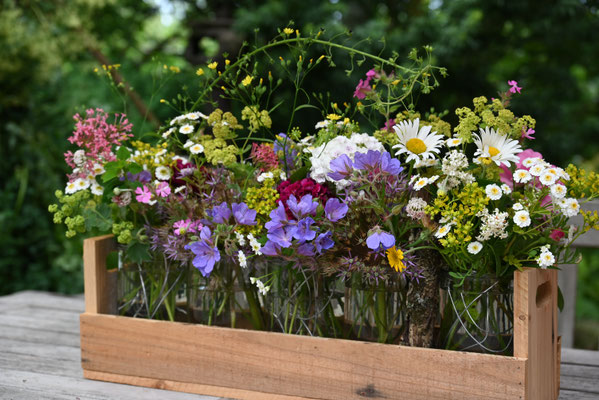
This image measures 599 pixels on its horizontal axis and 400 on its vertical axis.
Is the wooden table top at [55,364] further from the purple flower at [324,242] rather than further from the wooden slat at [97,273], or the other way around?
the purple flower at [324,242]

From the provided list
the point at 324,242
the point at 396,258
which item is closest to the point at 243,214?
the point at 324,242

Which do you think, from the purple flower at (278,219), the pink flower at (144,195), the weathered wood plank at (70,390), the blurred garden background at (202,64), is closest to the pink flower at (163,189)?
the pink flower at (144,195)

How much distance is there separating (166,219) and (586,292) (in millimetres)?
5076

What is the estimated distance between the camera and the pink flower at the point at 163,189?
1031 millimetres

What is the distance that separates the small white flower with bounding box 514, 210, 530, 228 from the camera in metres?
0.81

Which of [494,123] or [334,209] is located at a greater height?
[494,123]

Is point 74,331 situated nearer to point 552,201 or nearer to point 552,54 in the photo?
point 552,201

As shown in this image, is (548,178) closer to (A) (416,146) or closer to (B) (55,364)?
(A) (416,146)

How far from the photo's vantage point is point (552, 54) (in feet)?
15.1

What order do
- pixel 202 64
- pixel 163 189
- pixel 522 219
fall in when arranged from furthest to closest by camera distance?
pixel 202 64
pixel 163 189
pixel 522 219

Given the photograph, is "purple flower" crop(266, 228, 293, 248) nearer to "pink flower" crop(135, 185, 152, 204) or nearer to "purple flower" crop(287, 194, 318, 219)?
"purple flower" crop(287, 194, 318, 219)

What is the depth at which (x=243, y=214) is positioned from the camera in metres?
0.95

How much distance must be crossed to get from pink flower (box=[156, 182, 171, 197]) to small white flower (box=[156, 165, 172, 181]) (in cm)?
2

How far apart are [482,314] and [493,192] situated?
0.63 ft
